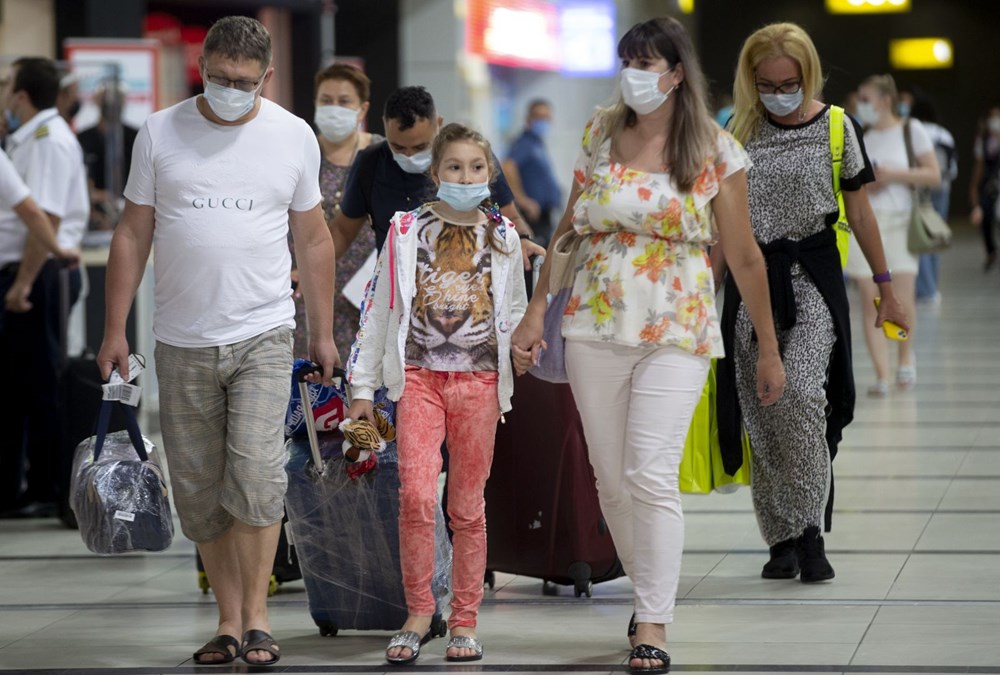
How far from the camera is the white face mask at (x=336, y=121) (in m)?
5.90

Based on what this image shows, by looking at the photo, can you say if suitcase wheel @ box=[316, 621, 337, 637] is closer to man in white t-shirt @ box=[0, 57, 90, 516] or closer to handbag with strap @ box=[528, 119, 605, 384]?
handbag with strap @ box=[528, 119, 605, 384]

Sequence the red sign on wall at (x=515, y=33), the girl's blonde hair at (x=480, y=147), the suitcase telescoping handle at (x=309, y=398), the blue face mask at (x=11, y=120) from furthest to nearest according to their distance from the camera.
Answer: the red sign on wall at (x=515, y=33), the blue face mask at (x=11, y=120), the suitcase telescoping handle at (x=309, y=398), the girl's blonde hair at (x=480, y=147)

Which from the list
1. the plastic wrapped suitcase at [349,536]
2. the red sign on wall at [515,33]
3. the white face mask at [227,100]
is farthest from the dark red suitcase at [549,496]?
the red sign on wall at [515,33]

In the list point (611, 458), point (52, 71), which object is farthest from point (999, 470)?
point (52, 71)

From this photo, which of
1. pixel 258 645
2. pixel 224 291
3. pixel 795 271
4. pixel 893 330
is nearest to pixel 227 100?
pixel 224 291

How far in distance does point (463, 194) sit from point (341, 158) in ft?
5.33

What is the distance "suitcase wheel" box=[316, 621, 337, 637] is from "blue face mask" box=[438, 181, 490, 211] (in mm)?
1275

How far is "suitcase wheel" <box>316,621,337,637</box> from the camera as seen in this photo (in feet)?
15.7

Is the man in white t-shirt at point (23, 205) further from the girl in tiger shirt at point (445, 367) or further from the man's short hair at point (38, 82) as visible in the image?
the girl in tiger shirt at point (445, 367)

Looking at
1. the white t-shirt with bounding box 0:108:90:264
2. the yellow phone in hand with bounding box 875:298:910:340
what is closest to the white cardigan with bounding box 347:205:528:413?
the yellow phone in hand with bounding box 875:298:910:340

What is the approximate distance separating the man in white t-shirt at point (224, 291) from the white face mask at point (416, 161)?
0.77 meters

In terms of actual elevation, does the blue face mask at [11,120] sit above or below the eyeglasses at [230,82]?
below

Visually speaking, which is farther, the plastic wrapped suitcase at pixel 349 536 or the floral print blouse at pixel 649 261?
the plastic wrapped suitcase at pixel 349 536

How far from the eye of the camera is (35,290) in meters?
7.14
